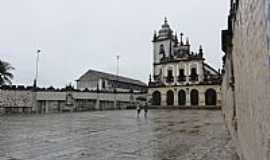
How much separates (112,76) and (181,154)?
5888cm

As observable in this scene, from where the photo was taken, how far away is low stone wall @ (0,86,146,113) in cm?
3341

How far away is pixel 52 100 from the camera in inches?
1455

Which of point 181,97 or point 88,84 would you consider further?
point 88,84

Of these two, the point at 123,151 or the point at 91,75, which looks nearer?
the point at 123,151

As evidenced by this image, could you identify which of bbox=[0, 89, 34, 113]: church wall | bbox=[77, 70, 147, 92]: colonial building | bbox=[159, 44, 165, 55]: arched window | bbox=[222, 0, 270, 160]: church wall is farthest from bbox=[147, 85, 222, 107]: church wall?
bbox=[222, 0, 270, 160]: church wall

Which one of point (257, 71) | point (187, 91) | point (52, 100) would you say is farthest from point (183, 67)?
point (257, 71)

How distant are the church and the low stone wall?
737 centimetres

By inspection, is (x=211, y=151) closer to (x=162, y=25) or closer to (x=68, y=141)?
(x=68, y=141)

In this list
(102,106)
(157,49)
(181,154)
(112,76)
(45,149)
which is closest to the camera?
(181,154)

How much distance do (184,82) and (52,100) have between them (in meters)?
20.8

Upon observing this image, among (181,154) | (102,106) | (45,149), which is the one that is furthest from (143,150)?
(102,106)

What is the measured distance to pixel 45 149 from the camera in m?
8.80

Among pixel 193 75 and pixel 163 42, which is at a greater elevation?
pixel 163 42

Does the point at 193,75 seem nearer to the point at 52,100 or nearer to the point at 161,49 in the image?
the point at 161,49
